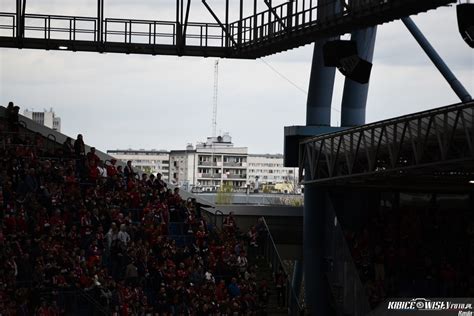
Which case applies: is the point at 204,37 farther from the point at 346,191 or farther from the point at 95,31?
the point at 346,191

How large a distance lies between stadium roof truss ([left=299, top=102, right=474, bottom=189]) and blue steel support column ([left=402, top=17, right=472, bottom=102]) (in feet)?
9.93

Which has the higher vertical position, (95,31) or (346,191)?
(95,31)

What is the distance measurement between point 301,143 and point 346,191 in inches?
108

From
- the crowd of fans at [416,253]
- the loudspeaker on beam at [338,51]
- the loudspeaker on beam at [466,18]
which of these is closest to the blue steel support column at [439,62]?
the crowd of fans at [416,253]

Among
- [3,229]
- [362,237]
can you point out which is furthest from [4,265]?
[362,237]

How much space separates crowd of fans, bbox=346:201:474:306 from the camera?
125 ft

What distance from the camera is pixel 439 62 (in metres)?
39.7

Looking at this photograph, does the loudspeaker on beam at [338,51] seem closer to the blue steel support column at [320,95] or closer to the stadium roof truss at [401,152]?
the stadium roof truss at [401,152]

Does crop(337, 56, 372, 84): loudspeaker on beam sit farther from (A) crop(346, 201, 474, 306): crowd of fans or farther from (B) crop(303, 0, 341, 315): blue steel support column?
(A) crop(346, 201, 474, 306): crowd of fans

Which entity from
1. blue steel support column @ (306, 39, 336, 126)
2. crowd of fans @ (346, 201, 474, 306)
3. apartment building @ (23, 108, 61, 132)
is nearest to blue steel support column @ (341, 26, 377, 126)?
blue steel support column @ (306, 39, 336, 126)

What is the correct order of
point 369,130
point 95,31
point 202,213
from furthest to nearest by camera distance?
point 202,213 → point 95,31 → point 369,130

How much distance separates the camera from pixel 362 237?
4069 centimetres

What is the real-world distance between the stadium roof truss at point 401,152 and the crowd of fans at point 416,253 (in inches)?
65.1

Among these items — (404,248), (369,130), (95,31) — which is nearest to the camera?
(369,130)
